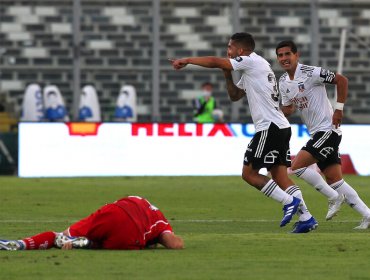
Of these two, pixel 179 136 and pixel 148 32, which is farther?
pixel 148 32

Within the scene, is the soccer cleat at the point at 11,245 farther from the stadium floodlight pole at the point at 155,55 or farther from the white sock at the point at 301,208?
the stadium floodlight pole at the point at 155,55

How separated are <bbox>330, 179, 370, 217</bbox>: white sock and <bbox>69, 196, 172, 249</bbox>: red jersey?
4014 millimetres

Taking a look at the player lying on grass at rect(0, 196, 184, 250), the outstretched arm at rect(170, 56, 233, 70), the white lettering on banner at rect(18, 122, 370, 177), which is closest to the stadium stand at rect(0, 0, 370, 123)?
the white lettering on banner at rect(18, 122, 370, 177)

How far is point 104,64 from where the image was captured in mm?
→ 33281

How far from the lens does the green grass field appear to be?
30.9 ft

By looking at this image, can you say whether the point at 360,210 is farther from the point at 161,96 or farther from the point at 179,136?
the point at 161,96

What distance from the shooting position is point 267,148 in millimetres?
13641

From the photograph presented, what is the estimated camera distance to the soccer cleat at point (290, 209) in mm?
13234

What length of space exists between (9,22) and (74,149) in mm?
8260

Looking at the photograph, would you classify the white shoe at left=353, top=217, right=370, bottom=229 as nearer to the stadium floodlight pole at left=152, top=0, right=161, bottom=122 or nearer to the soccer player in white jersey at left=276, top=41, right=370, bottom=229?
the soccer player in white jersey at left=276, top=41, right=370, bottom=229

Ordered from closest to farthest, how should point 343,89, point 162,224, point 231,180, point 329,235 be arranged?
point 162,224, point 329,235, point 343,89, point 231,180

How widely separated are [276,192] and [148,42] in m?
20.5

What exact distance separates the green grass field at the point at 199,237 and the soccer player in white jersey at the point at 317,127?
1.34 ft

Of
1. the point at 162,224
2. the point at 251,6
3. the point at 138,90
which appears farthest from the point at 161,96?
the point at 162,224
